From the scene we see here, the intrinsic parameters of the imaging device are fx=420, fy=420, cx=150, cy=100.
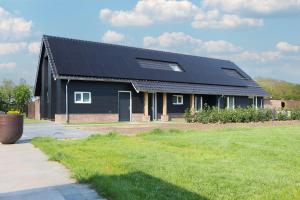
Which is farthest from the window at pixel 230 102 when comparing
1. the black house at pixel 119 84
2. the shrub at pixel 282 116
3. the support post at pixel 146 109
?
the support post at pixel 146 109

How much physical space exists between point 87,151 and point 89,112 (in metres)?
18.0

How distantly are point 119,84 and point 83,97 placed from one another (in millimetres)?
3019

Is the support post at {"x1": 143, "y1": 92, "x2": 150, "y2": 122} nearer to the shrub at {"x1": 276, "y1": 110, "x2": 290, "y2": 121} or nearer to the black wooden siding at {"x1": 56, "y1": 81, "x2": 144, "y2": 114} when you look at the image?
the black wooden siding at {"x1": 56, "y1": 81, "x2": 144, "y2": 114}

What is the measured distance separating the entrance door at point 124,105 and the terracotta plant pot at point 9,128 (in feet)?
55.2

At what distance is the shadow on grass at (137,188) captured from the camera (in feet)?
18.6

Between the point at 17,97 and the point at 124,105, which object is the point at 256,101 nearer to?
the point at 124,105

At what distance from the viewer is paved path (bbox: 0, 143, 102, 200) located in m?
5.97

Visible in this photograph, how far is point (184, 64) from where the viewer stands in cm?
3738

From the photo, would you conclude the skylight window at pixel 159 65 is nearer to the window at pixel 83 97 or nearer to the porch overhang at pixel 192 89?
the porch overhang at pixel 192 89

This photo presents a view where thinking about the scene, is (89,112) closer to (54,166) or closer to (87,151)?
(87,151)

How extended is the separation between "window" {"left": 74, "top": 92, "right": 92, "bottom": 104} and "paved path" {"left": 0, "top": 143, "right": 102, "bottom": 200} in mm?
17872

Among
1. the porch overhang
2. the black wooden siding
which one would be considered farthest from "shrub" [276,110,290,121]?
the black wooden siding

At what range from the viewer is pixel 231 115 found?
24656 mm

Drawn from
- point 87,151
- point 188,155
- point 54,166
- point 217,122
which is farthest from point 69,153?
point 217,122
